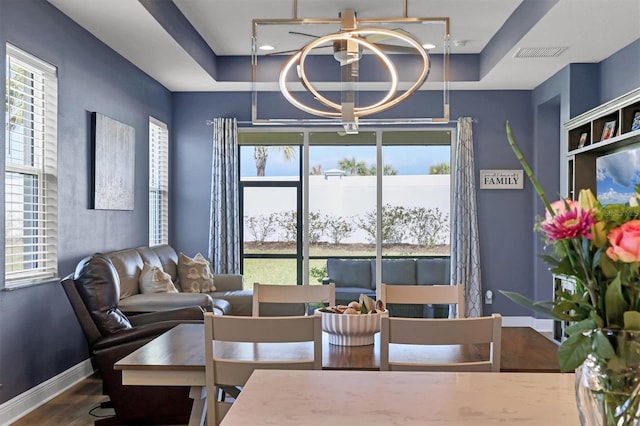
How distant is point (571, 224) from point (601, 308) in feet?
0.49

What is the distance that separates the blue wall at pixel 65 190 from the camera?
12.9ft

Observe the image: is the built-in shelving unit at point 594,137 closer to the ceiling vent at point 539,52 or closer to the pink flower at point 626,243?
the ceiling vent at point 539,52

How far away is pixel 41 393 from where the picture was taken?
168 inches

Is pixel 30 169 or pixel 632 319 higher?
pixel 30 169

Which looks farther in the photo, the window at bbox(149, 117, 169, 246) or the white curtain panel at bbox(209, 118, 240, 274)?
the white curtain panel at bbox(209, 118, 240, 274)

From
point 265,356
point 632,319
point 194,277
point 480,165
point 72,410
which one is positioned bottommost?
point 72,410

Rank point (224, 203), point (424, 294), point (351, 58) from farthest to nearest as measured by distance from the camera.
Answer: point (224, 203), point (351, 58), point (424, 294)

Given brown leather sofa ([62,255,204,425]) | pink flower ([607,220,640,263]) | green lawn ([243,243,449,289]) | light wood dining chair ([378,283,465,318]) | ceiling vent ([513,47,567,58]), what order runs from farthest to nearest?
green lawn ([243,243,449,289]) < ceiling vent ([513,47,567,58]) < brown leather sofa ([62,255,204,425]) < light wood dining chair ([378,283,465,318]) < pink flower ([607,220,640,263])

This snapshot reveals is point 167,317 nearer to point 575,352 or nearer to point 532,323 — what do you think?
point 575,352

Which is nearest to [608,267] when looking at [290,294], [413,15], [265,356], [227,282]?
[265,356]

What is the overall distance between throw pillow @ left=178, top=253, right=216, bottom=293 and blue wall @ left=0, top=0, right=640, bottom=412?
0.50 metres

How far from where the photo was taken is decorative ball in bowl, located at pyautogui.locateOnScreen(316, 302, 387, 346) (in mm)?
2549

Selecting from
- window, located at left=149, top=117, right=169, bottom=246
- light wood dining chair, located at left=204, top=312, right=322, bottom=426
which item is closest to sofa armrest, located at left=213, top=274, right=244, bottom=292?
window, located at left=149, top=117, right=169, bottom=246

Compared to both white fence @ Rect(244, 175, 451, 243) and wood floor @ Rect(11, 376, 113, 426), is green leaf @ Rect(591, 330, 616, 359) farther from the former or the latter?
white fence @ Rect(244, 175, 451, 243)
